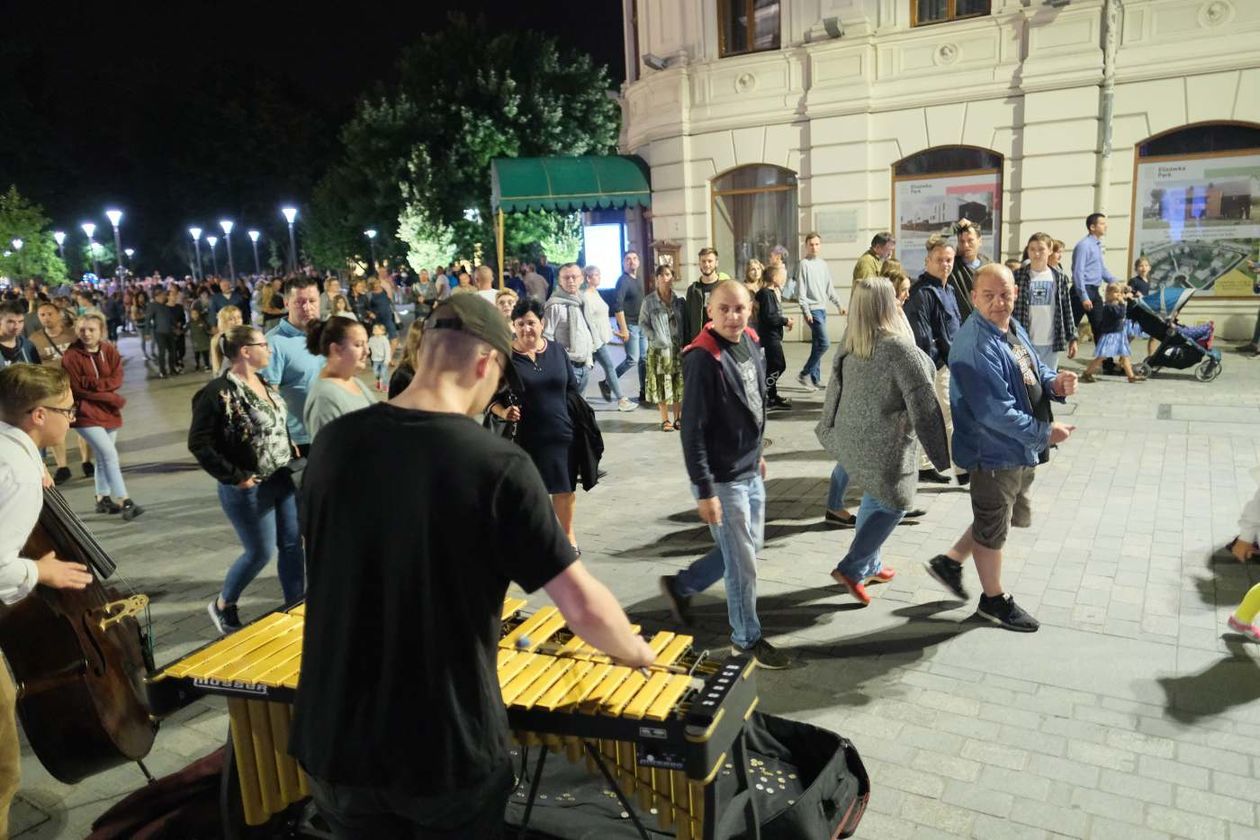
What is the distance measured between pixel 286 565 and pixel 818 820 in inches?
139

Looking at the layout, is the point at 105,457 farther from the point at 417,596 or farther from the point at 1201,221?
the point at 1201,221

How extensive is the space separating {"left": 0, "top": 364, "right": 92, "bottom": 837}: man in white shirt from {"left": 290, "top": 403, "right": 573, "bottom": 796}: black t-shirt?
5.28 ft

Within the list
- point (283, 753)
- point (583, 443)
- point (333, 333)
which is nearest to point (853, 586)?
point (583, 443)

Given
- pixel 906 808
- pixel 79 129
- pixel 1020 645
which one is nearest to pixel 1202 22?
pixel 1020 645

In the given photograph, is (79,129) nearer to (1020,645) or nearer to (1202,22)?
(1202,22)

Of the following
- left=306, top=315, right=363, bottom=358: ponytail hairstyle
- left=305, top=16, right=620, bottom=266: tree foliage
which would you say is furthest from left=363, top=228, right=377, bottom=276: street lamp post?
left=306, top=315, right=363, bottom=358: ponytail hairstyle

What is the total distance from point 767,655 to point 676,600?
2.16 ft

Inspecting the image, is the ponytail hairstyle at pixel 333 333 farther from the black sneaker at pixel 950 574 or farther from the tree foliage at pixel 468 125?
the tree foliage at pixel 468 125

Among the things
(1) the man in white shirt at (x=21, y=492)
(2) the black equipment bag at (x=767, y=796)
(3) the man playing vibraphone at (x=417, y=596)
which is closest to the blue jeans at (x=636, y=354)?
(2) the black equipment bag at (x=767, y=796)

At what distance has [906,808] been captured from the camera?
355cm

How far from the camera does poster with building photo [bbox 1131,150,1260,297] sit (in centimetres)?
1386

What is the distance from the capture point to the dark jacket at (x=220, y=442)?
5016 mm

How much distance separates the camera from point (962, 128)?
50.0 ft

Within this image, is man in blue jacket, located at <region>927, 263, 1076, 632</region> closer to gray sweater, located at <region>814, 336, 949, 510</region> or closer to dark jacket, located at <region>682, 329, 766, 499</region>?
gray sweater, located at <region>814, 336, 949, 510</region>
